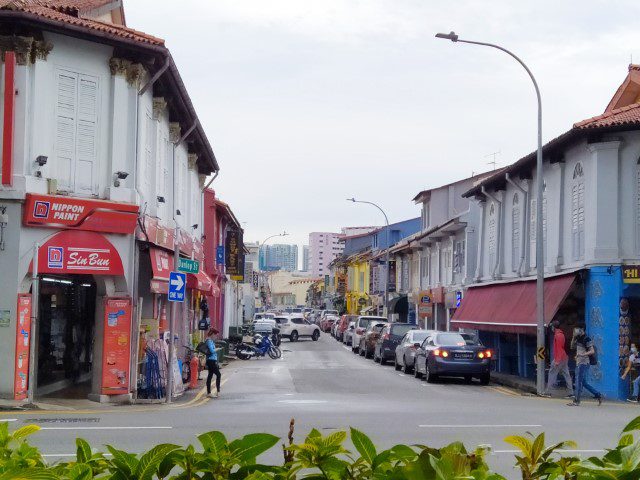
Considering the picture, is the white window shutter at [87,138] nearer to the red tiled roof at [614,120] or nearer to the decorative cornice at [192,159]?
the decorative cornice at [192,159]

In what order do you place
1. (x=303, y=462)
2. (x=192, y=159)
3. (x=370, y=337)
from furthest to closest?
→ 1. (x=370, y=337)
2. (x=192, y=159)
3. (x=303, y=462)

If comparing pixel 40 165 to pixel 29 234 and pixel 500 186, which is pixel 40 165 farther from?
pixel 500 186

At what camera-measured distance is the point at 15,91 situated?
59.9 ft

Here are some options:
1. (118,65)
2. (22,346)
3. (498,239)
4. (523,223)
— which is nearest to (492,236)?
(498,239)

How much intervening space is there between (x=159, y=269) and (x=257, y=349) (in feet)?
61.3

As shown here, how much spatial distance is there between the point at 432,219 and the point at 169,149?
28.8 meters

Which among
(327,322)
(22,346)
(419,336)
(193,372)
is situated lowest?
(193,372)

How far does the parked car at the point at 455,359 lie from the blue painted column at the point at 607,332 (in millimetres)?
3921

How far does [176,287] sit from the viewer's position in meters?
19.9

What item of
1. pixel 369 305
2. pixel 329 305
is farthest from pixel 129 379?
pixel 329 305

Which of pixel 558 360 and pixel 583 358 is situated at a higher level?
pixel 583 358

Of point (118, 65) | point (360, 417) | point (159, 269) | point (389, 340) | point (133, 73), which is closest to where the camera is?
point (360, 417)

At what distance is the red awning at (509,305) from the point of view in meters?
25.1

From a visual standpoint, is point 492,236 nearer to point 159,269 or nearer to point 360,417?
point 159,269
